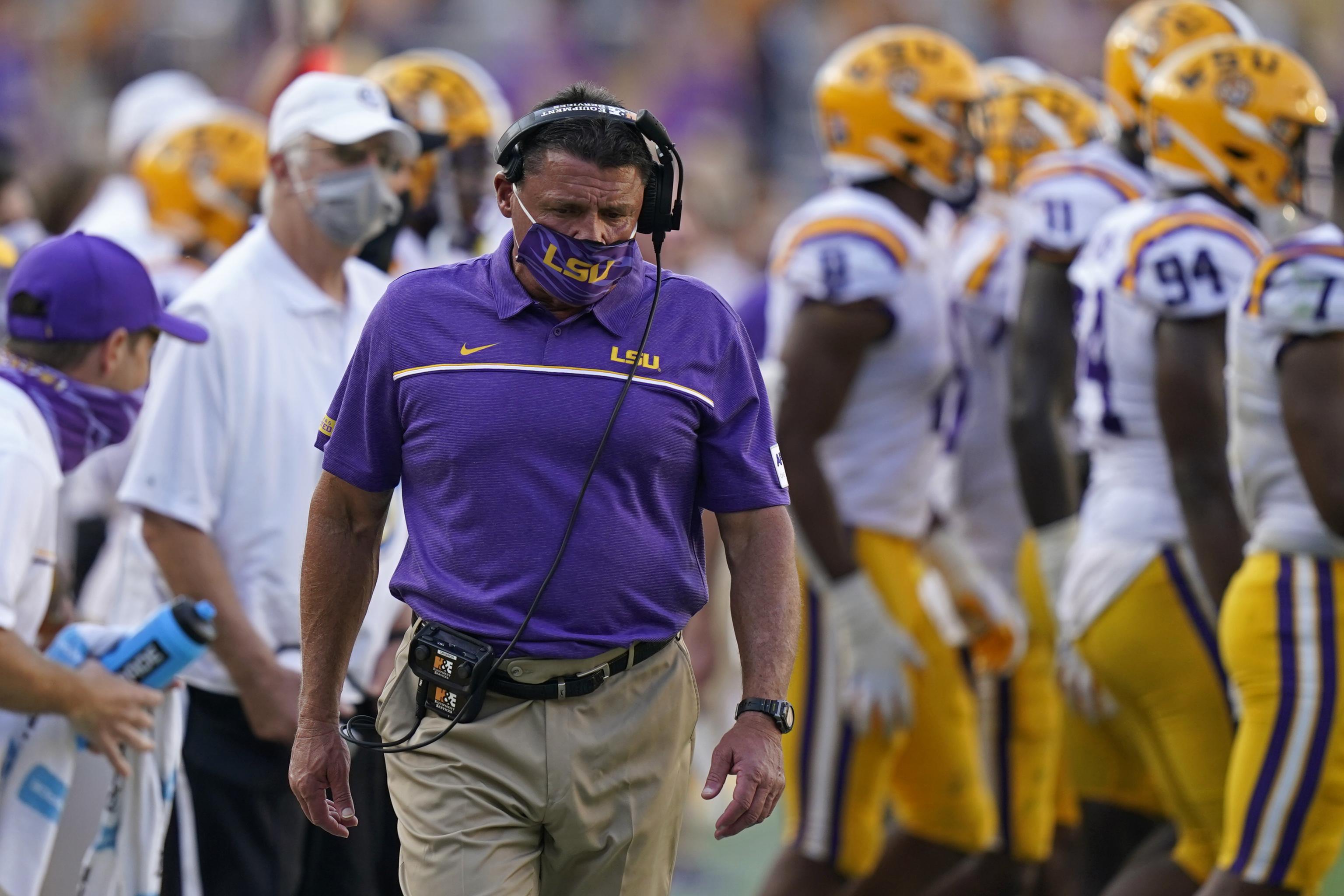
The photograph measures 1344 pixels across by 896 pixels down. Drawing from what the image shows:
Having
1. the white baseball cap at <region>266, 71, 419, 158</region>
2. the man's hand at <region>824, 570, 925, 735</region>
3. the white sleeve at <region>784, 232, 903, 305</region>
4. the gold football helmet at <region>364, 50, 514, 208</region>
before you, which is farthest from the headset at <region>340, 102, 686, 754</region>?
the gold football helmet at <region>364, 50, 514, 208</region>

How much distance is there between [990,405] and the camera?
6.63 m

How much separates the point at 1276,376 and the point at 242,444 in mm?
2449

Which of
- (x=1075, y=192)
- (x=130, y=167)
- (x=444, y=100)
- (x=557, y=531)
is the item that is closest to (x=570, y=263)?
(x=557, y=531)

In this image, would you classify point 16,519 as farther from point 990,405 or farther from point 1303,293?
point 990,405

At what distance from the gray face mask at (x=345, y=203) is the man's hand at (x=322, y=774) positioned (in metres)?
1.56

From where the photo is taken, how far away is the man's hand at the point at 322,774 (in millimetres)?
3324

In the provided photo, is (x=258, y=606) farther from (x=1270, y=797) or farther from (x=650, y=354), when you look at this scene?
(x=1270, y=797)

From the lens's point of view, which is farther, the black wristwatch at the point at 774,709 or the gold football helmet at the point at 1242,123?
the gold football helmet at the point at 1242,123

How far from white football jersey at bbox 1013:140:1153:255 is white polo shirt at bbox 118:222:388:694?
2.72 m

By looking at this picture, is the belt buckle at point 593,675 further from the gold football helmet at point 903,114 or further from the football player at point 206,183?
the football player at point 206,183

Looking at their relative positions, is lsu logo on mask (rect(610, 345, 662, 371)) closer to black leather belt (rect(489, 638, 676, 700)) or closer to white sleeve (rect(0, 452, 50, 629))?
black leather belt (rect(489, 638, 676, 700))

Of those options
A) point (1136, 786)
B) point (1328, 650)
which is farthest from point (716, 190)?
point (1328, 650)

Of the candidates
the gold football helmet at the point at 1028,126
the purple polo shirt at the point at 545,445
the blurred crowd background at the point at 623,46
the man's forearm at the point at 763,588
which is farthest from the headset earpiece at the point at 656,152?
the blurred crowd background at the point at 623,46

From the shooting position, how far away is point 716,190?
1280cm
